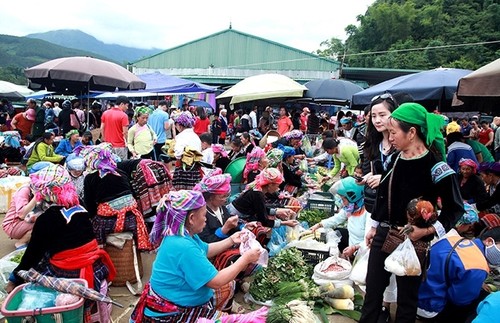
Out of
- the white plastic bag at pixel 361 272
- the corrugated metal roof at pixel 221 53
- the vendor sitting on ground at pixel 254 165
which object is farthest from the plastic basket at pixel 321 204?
the corrugated metal roof at pixel 221 53

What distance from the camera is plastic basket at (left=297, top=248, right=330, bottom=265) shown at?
470 cm

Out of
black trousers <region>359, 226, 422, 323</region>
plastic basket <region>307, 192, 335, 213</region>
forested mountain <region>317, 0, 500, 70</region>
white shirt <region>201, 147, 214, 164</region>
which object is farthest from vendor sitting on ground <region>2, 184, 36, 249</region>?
forested mountain <region>317, 0, 500, 70</region>

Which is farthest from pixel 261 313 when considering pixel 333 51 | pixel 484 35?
pixel 333 51

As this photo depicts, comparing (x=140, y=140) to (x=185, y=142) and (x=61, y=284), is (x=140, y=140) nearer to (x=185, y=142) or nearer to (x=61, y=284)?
(x=185, y=142)

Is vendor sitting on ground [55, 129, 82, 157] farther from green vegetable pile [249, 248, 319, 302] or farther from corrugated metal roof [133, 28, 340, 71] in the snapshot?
corrugated metal roof [133, 28, 340, 71]

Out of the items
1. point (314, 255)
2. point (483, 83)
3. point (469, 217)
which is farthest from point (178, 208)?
point (469, 217)

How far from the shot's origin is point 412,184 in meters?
2.96

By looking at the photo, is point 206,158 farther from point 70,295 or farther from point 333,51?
point 333,51

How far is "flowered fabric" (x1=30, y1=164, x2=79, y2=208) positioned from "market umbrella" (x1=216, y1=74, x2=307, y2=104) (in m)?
7.06

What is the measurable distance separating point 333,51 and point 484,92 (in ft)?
170

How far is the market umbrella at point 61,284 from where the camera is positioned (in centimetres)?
306

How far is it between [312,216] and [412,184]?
3339 mm

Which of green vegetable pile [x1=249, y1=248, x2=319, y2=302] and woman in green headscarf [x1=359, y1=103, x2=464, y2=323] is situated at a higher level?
woman in green headscarf [x1=359, y1=103, x2=464, y2=323]

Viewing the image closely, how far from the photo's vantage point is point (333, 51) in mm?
53656
